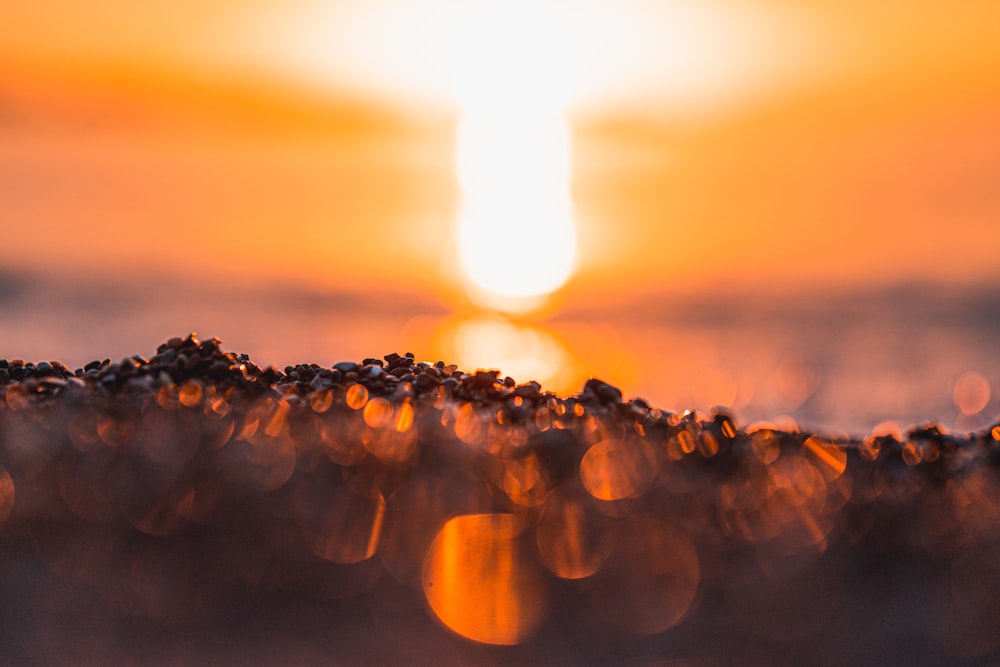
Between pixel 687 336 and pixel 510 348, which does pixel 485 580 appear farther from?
pixel 687 336

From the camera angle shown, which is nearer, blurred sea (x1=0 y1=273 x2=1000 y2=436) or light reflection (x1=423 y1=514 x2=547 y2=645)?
light reflection (x1=423 y1=514 x2=547 y2=645)

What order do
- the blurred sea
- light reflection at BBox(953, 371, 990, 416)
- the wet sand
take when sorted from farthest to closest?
1. the blurred sea
2. light reflection at BBox(953, 371, 990, 416)
3. the wet sand

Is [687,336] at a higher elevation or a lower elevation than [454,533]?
higher

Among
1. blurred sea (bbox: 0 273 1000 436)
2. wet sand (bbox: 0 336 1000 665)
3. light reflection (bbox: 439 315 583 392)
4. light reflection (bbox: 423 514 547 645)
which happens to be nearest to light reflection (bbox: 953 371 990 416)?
blurred sea (bbox: 0 273 1000 436)

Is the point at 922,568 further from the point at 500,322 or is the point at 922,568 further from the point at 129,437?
the point at 500,322

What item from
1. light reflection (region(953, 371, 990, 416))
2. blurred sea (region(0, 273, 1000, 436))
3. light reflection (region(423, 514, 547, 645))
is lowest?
light reflection (region(423, 514, 547, 645))

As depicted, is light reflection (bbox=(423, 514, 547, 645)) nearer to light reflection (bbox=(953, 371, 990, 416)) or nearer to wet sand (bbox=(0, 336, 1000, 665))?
wet sand (bbox=(0, 336, 1000, 665))

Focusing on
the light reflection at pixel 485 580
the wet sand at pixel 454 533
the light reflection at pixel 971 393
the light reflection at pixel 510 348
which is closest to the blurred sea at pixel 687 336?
the light reflection at pixel 971 393

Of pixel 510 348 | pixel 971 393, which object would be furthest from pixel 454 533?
pixel 510 348

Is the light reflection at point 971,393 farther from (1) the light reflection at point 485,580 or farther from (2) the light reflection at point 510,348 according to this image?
(1) the light reflection at point 485,580
